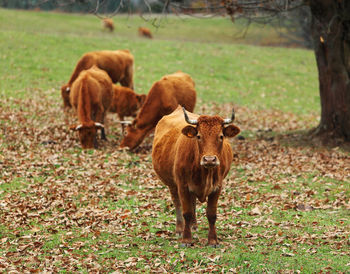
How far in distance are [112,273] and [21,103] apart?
15.8 meters

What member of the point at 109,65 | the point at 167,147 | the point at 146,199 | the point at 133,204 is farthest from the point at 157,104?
the point at 109,65

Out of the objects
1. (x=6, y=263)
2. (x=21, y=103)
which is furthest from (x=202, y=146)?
(x=21, y=103)

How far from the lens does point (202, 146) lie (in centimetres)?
801

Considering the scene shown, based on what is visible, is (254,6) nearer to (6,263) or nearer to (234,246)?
(234,246)

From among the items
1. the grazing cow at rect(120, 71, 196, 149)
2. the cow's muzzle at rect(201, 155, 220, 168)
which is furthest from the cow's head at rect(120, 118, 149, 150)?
the cow's muzzle at rect(201, 155, 220, 168)

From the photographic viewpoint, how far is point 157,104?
15.9m

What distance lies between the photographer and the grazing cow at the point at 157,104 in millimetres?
15906

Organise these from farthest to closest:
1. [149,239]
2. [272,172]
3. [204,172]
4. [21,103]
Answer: [21,103], [272,172], [149,239], [204,172]

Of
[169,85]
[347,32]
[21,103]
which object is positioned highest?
[347,32]

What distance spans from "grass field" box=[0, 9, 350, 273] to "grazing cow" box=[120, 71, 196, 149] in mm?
601

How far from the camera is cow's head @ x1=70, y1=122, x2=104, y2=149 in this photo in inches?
634

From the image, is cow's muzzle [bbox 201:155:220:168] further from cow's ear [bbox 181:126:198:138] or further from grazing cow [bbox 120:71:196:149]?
grazing cow [bbox 120:71:196:149]

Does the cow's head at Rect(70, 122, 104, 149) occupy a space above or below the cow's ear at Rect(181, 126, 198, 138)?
below

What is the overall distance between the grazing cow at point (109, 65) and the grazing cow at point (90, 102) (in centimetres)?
265
